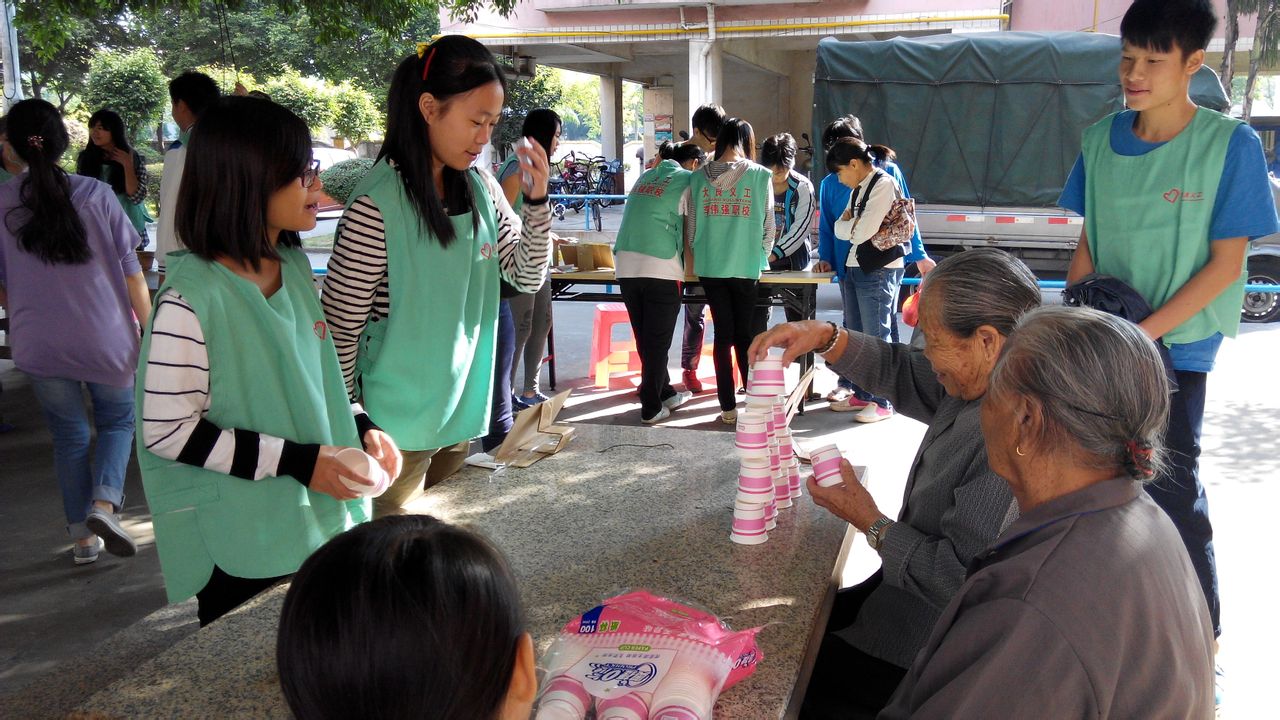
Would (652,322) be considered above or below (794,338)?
below

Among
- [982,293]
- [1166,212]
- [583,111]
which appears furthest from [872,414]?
[583,111]

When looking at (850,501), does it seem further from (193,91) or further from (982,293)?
(193,91)

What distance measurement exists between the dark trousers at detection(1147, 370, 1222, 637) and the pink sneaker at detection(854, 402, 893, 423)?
321 cm

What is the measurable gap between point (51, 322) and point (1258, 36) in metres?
15.9

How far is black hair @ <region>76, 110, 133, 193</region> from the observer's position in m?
6.10

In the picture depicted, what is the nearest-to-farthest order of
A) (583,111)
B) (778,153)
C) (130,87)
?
1. (778,153)
2. (130,87)
3. (583,111)

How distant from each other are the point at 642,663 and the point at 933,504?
77 centimetres

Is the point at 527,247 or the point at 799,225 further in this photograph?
the point at 799,225

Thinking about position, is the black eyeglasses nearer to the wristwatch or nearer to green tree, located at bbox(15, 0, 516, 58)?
the wristwatch

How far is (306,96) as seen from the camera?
23.4 m

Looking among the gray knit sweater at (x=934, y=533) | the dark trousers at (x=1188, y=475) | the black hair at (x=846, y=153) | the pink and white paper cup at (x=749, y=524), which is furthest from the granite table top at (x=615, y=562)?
the black hair at (x=846, y=153)

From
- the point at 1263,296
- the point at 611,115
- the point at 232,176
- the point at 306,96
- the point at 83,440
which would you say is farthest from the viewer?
the point at 611,115

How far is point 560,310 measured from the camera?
987cm

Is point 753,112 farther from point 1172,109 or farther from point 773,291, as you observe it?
point 1172,109
